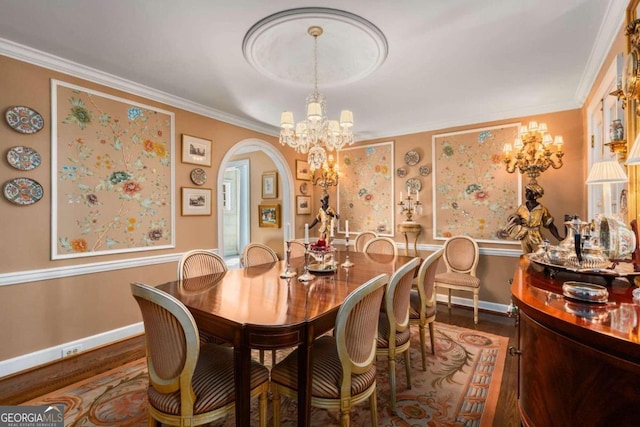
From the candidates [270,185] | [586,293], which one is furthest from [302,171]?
[586,293]

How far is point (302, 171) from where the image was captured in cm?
523

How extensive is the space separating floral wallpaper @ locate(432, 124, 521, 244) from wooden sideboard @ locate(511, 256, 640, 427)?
9.34 ft

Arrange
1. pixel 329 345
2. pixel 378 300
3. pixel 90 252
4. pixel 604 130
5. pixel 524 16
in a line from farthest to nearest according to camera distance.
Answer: pixel 90 252 → pixel 604 130 → pixel 524 16 → pixel 329 345 → pixel 378 300

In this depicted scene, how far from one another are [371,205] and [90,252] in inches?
150

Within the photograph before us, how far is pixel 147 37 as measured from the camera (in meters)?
2.18

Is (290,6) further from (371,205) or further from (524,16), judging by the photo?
(371,205)

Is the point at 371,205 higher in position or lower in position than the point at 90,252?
higher

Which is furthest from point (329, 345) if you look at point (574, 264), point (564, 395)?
point (574, 264)

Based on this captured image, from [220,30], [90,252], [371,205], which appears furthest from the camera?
[371,205]

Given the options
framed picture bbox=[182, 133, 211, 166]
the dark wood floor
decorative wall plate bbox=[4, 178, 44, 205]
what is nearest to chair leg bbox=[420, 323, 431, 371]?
the dark wood floor

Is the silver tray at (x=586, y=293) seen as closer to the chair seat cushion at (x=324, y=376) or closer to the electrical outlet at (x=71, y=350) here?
the chair seat cushion at (x=324, y=376)

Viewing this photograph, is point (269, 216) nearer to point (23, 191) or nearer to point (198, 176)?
point (198, 176)

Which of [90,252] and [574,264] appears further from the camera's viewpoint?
[90,252]

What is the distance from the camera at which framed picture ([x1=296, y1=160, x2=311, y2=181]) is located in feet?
16.9
